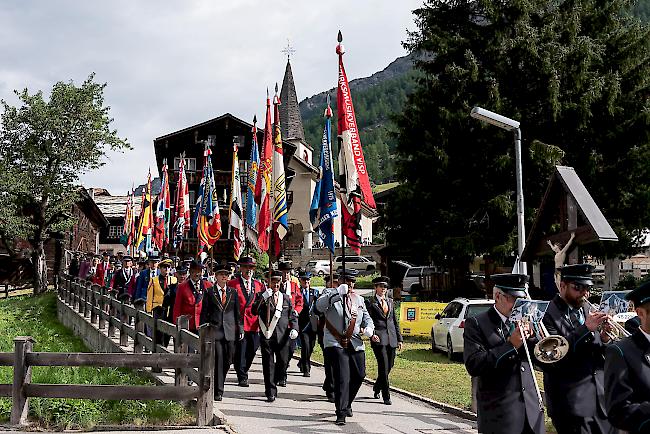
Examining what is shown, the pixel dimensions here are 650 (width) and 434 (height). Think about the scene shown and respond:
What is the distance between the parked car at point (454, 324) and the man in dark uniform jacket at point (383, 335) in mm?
5611

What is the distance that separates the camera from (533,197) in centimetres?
3012

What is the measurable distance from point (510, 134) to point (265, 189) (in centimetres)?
1634

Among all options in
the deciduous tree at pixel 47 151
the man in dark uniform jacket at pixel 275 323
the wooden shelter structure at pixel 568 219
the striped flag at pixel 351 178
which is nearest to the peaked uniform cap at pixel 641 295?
the wooden shelter structure at pixel 568 219

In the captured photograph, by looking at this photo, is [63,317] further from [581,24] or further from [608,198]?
[581,24]

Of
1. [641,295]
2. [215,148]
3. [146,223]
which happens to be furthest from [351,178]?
[215,148]

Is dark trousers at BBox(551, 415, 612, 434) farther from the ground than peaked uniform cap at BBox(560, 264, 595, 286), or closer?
closer

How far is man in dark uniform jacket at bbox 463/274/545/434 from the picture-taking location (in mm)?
5680

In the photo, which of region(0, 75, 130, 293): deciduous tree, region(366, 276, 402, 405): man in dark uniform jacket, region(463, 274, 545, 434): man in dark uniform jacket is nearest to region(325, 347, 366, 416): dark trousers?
region(366, 276, 402, 405): man in dark uniform jacket

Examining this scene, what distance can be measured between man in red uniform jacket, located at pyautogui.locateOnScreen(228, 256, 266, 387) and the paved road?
1.26 ft

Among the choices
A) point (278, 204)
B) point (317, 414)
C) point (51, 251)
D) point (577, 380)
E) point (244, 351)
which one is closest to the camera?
point (577, 380)

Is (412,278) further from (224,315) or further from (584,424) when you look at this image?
(584,424)

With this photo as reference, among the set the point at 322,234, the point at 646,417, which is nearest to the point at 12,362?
the point at 322,234

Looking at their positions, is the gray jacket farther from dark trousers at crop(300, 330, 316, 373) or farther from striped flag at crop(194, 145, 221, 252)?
striped flag at crop(194, 145, 221, 252)

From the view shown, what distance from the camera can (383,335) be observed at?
40.3 feet
